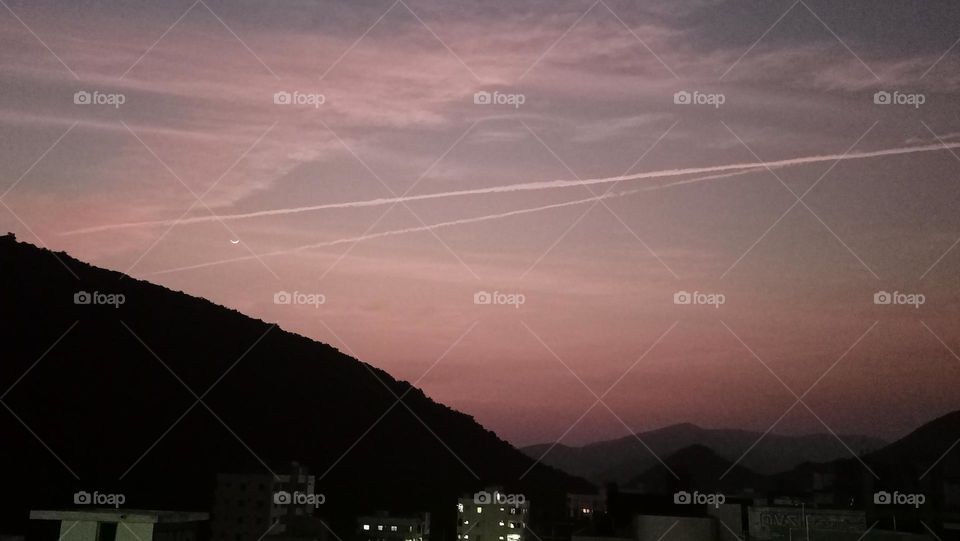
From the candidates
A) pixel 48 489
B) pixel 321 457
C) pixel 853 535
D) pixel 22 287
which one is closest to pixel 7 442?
pixel 48 489

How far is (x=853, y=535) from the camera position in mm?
10109

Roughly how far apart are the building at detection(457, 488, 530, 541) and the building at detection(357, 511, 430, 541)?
4.97ft

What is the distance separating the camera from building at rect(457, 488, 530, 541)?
84.7ft

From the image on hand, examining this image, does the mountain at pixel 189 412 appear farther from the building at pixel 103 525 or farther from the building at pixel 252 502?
the building at pixel 103 525

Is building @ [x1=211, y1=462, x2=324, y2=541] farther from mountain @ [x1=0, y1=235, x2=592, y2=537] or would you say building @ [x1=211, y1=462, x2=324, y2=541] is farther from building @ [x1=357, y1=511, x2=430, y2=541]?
building @ [x1=357, y1=511, x2=430, y2=541]

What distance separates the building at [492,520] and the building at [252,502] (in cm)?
444

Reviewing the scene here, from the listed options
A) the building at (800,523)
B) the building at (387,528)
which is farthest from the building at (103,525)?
the building at (387,528)

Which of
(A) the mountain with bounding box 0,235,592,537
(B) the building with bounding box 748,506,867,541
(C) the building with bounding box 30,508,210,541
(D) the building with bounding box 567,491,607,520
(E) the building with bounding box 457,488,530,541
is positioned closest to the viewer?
(C) the building with bounding box 30,508,210,541

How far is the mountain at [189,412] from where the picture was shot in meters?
21.8

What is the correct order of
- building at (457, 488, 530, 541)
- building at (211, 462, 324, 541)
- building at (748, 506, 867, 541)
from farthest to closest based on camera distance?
building at (457, 488, 530, 541)
building at (211, 462, 324, 541)
building at (748, 506, 867, 541)

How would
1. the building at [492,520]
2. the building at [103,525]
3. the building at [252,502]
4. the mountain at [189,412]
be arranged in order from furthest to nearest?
1. the building at [492,520]
2. the building at [252,502]
3. the mountain at [189,412]
4. the building at [103,525]

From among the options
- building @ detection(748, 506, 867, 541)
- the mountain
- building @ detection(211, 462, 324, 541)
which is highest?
the mountain

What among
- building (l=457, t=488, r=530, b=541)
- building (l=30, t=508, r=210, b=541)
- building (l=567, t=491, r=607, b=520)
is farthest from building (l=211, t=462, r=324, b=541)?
building (l=30, t=508, r=210, b=541)

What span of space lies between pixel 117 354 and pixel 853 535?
21918 mm
